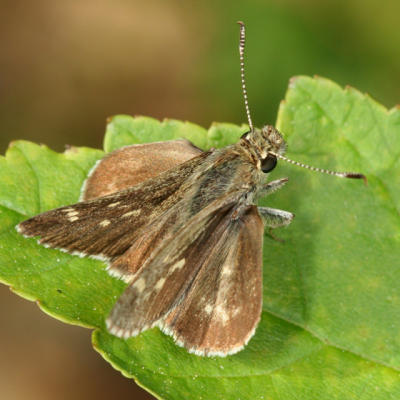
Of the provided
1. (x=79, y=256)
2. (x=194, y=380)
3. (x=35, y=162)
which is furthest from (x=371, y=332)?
(x=35, y=162)

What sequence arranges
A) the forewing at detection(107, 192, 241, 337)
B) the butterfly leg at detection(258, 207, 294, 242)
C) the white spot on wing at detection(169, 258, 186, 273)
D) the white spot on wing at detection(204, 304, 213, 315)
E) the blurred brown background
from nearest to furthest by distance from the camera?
the forewing at detection(107, 192, 241, 337), the white spot on wing at detection(169, 258, 186, 273), the white spot on wing at detection(204, 304, 213, 315), the butterfly leg at detection(258, 207, 294, 242), the blurred brown background

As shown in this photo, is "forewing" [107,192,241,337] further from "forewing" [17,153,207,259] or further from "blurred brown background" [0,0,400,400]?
"blurred brown background" [0,0,400,400]

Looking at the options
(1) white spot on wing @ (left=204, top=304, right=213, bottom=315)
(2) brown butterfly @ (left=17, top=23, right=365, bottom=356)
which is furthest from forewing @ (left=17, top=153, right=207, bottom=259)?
(1) white spot on wing @ (left=204, top=304, right=213, bottom=315)

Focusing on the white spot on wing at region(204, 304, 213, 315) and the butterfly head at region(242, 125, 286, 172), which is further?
the butterfly head at region(242, 125, 286, 172)

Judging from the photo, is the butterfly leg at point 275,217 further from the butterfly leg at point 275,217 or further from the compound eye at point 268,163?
the compound eye at point 268,163

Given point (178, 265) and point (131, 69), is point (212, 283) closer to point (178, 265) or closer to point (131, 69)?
point (178, 265)

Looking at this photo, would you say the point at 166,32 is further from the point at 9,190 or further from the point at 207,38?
the point at 9,190
